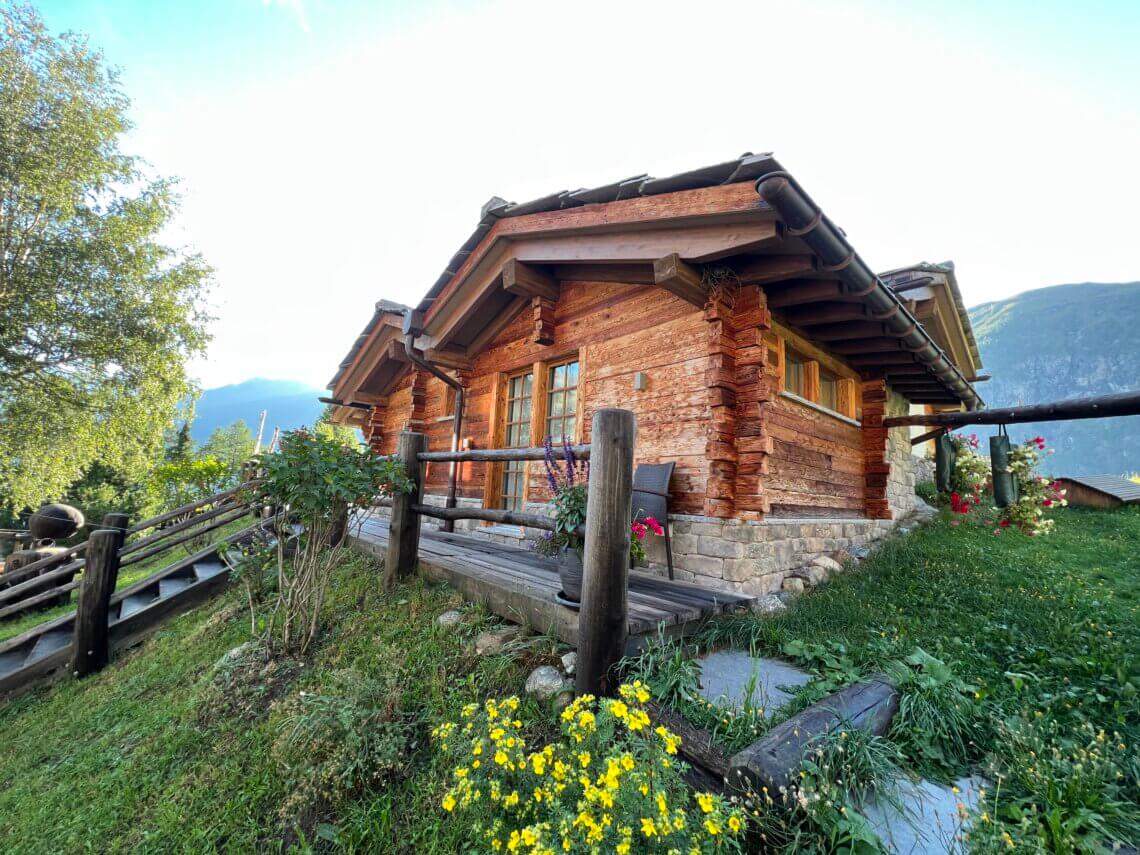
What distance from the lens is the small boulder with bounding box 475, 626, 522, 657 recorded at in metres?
2.67

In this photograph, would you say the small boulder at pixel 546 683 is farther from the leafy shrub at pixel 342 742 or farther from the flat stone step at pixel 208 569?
the flat stone step at pixel 208 569

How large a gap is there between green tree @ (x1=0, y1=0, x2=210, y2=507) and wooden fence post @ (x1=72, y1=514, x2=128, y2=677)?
10.5m

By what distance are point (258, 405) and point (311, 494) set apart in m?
171

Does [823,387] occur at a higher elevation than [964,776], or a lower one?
higher

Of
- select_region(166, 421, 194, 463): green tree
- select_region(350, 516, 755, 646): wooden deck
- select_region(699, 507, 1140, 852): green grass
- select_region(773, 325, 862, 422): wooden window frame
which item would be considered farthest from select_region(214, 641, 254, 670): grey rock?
select_region(166, 421, 194, 463): green tree

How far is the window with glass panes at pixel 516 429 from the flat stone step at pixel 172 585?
12.3ft

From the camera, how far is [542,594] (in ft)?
9.28

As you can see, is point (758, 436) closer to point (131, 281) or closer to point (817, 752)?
point (817, 752)

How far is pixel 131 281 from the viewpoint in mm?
11555

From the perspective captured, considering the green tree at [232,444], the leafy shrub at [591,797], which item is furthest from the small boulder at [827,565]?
the green tree at [232,444]

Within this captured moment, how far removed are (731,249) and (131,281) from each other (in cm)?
1507

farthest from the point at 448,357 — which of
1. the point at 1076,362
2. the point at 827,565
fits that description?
the point at 1076,362

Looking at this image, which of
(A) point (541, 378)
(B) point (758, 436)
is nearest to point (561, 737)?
(B) point (758, 436)

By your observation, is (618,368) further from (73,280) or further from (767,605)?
(73,280)
